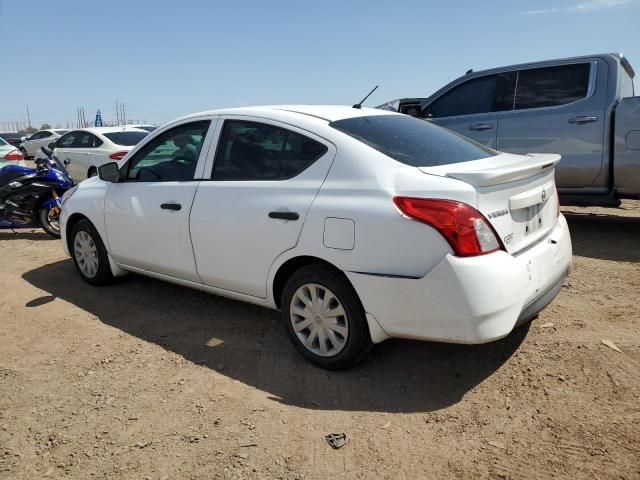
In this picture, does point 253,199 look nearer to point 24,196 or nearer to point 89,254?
point 89,254

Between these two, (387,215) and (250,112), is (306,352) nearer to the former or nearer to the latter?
(387,215)

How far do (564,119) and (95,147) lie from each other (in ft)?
30.8

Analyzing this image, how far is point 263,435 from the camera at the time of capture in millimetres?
2736

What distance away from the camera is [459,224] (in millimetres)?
2684

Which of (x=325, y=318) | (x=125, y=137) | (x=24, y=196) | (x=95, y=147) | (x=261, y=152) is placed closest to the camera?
(x=325, y=318)

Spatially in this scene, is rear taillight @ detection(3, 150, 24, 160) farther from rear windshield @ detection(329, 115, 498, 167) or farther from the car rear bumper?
the car rear bumper

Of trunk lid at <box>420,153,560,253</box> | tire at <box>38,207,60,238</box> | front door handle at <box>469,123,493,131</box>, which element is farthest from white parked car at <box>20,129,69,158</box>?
trunk lid at <box>420,153,560,253</box>

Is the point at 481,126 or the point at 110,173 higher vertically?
the point at 481,126

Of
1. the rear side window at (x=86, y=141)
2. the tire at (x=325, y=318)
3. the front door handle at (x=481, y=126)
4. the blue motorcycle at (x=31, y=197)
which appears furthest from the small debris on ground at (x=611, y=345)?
the rear side window at (x=86, y=141)

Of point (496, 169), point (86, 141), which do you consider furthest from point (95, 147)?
point (496, 169)

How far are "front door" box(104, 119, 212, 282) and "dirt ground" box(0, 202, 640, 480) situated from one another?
0.49 metres

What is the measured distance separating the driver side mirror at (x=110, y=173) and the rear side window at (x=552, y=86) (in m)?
4.93

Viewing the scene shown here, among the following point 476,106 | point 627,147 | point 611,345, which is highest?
point 476,106

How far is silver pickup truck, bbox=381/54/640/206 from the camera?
236 inches
